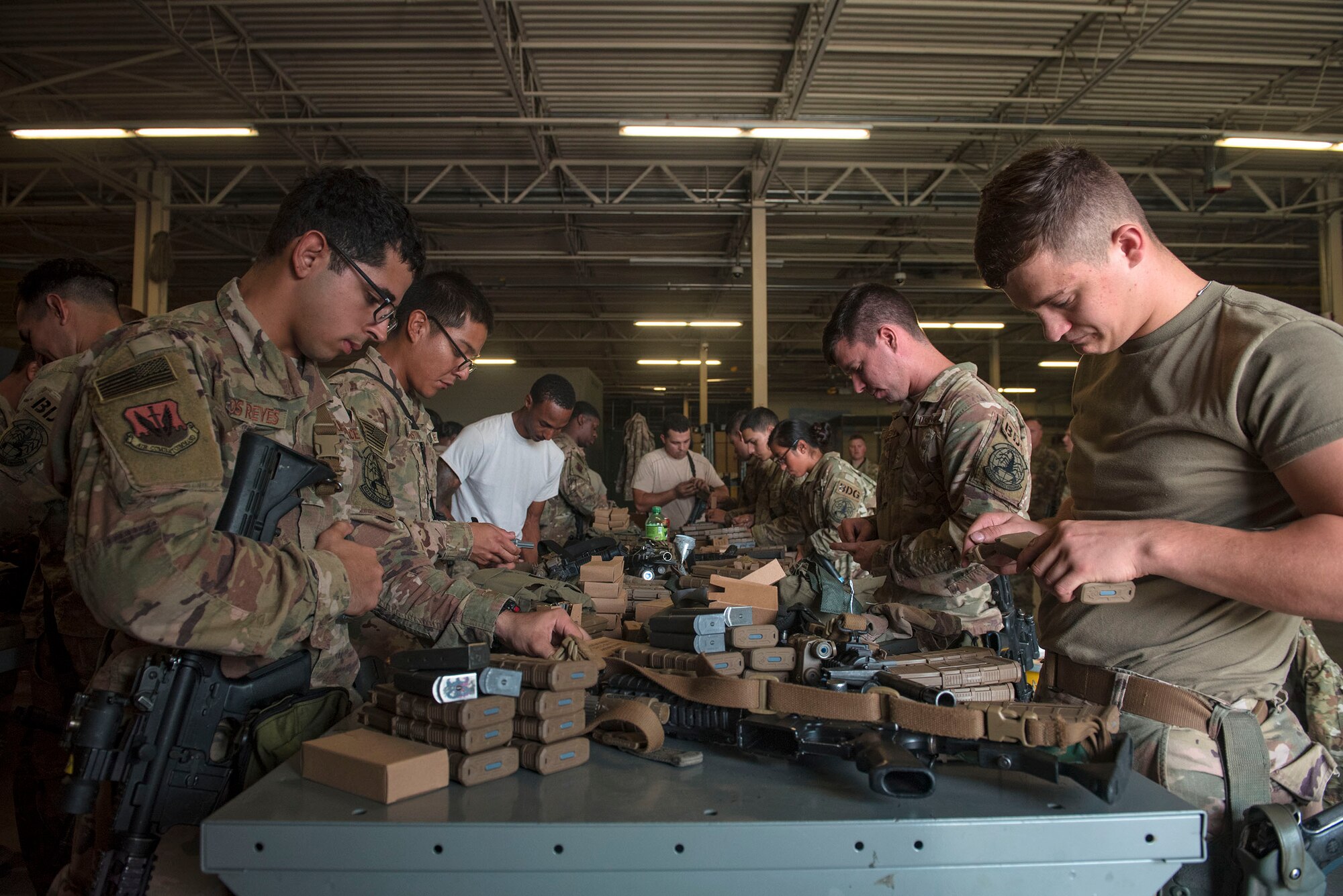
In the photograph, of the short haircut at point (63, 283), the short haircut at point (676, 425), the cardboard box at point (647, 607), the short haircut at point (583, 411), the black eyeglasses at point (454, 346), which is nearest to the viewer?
the cardboard box at point (647, 607)

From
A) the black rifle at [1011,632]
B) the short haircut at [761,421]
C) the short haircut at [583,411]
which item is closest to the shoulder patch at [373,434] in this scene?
the black rifle at [1011,632]

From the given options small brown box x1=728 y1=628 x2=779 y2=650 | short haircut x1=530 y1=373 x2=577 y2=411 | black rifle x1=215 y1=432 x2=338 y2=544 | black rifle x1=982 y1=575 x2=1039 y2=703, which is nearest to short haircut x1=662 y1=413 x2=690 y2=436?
short haircut x1=530 y1=373 x2=577 y2=411

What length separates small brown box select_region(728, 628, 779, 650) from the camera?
1680mm

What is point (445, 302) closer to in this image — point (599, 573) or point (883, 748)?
point (599, 573)

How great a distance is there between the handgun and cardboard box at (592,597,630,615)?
1476 mm

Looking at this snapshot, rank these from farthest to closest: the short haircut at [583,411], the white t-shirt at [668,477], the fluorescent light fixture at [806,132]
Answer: the white t-shirt at [668,477]
the short haircut at [583,411]
the fluorescent light fixture at [806,132]

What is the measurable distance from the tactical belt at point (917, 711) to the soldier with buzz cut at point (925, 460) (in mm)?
1045

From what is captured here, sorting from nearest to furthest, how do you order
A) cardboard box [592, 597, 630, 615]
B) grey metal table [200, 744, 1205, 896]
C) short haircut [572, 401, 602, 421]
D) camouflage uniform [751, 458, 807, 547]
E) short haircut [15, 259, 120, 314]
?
grey metal table [200, 744, 1205, 896], cardboard box [592, 597, 630, 615], short haircut [15, 259, 120, 314], camouflage uniform [751, 458, 807, 547], short haircut [572, 401, 602, 421]

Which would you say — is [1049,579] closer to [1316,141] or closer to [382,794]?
[382,794]

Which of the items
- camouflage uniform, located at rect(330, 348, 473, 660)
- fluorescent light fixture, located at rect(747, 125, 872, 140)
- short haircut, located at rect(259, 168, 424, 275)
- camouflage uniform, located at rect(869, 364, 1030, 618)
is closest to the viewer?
short haircut, located at rect(259, 168, 424, 275)

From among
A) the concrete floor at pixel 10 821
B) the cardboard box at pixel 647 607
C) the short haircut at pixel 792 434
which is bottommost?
the concrete floor at pixel 10 821

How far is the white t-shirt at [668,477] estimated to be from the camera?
839 cm

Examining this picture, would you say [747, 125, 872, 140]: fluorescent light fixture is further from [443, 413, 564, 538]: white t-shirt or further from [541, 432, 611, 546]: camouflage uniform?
[443, 413, 564, 538]: white t-shirt

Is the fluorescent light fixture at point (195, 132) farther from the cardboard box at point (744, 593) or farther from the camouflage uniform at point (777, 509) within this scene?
the cardboard box at point (744, 593)
